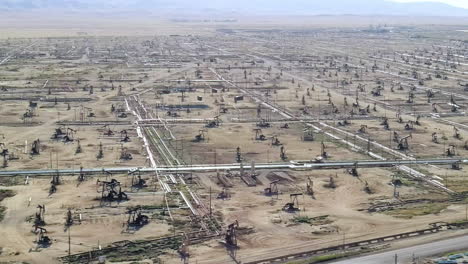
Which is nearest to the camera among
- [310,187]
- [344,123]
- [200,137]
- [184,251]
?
[184,251]

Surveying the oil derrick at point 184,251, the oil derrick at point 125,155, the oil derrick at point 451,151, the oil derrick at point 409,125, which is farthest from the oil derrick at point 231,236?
the oil derrick at point 409,125

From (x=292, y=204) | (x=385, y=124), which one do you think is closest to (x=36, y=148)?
(x=292, y=204)

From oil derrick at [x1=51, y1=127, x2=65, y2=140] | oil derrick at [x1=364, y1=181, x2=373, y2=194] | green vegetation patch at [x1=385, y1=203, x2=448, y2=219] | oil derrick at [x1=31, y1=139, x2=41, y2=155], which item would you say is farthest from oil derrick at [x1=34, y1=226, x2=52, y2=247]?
oil derrick at [x1=51, y1=127, x2=65, y2=140]

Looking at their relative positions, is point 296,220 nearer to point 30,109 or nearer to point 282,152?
point 282,152

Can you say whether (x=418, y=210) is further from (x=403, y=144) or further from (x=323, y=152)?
(x=403, y=144)

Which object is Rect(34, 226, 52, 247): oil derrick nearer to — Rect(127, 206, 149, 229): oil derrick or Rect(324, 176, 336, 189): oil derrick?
Rect(127, 206, 149, 229): oil derrick

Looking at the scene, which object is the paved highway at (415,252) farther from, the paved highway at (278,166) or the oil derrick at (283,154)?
the oil derrick at (283,154)
